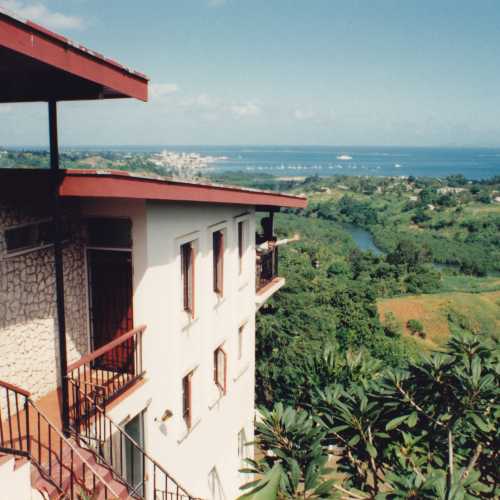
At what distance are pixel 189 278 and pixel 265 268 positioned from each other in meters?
5.33

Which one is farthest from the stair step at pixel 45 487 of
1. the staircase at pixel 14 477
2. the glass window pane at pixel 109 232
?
the glass window pane at pixel 109 232

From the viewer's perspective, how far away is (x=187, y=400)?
9.38 metres

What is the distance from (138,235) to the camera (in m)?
7.29

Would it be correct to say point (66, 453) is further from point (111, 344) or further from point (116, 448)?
point (116, 448)

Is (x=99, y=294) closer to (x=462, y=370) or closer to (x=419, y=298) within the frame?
(x=462, y=370)

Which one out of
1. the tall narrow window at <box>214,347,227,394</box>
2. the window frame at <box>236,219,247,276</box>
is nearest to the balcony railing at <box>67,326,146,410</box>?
the tall narrow window at <box>214,347,227,394</box>

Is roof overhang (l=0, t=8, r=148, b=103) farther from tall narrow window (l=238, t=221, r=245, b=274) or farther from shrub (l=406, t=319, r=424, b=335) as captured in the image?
shrub (l=406, t=319, r=424, b=335)

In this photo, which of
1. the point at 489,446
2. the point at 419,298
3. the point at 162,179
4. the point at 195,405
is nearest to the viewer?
the point at 162,179

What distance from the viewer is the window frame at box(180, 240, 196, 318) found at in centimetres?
874

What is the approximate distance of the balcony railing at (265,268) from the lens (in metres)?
13.4

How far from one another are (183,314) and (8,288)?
9.28 feet

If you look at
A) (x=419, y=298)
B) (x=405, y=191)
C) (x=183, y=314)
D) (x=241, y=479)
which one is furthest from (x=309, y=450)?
(x=405, y=191)

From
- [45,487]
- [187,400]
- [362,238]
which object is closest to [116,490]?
[45,487]

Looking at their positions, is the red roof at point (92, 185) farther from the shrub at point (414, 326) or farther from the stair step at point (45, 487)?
the shrub at point (414, 326)
